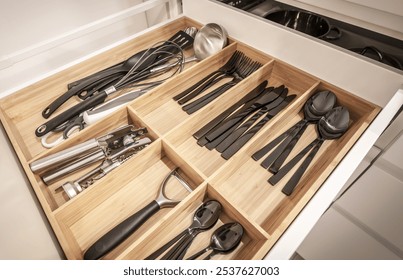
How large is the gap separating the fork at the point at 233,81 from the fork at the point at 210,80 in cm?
2

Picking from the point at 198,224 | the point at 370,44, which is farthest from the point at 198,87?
the point at 370,44

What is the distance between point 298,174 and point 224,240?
9.8 inches

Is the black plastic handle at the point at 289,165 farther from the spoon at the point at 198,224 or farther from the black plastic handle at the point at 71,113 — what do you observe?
the black plastic handle at the point at 71,113

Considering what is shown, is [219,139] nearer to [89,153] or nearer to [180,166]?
[180,166]

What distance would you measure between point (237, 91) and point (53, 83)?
0.61 meters

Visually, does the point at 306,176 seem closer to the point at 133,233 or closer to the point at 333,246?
the point at 133,233

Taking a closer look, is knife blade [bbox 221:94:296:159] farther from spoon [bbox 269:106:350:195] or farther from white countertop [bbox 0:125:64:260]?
white countertop [bbox 0:125:64:260]

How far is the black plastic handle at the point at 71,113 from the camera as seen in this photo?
0.68 meters

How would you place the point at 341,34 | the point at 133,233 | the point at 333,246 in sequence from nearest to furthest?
the point at 133,233
the point at 341,34
the point at 333,246

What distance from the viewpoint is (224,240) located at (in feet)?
1.69

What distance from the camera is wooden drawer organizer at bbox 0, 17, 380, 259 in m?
0.51

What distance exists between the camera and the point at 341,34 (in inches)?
32.8

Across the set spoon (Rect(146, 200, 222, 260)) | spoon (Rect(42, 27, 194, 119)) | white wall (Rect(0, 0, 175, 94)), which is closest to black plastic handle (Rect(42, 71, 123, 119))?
spoon (Rect(42, 27, 194, 119))
